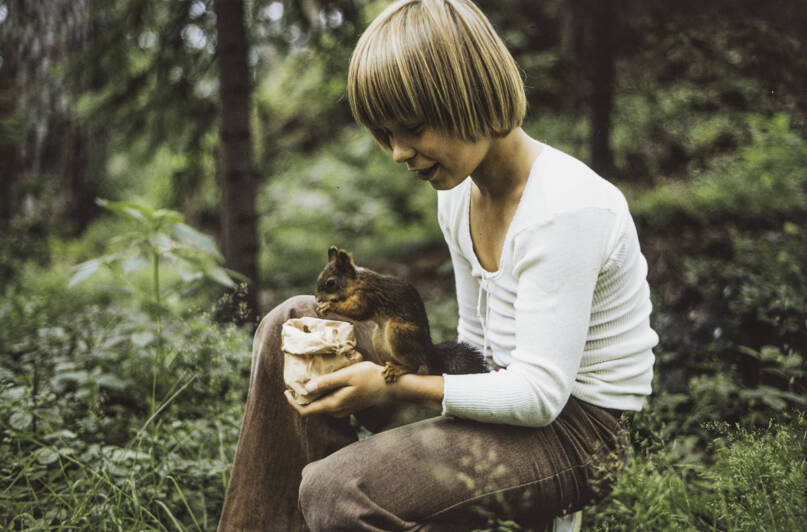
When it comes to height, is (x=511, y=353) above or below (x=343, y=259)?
below

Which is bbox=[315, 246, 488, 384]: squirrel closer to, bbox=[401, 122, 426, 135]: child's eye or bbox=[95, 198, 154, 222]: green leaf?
bbox=[401, 122, 426, 135]: child's eye

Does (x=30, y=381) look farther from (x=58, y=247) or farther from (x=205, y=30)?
(x=58, y=247)

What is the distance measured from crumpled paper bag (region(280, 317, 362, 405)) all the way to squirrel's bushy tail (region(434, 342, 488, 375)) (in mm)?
309

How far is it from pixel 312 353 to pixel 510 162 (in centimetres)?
75

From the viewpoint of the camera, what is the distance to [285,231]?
695cm

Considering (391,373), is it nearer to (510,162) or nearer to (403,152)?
(403,152)

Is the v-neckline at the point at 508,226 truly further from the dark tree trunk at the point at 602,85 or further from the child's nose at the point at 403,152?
the dark tree trunk at the point at 602,85

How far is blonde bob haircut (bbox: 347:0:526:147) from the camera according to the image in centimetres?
146

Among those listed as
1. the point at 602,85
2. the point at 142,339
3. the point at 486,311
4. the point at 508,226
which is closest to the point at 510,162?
the point at 508,226

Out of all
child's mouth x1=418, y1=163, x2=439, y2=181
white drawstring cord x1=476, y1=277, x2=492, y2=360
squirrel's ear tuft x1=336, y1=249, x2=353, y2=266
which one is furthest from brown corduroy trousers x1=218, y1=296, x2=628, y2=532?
child's mouth x1=418, y1=163, x2=439, y2=181

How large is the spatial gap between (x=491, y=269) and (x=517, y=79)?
55 cm

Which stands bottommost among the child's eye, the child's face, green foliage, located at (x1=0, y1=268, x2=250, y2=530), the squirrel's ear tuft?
green foliage, located at (x1=0, y1=268, x2=250, y2=530)

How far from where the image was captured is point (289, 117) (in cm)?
864

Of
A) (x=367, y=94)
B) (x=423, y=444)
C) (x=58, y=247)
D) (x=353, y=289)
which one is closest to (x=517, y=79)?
(x=367, y=94)
